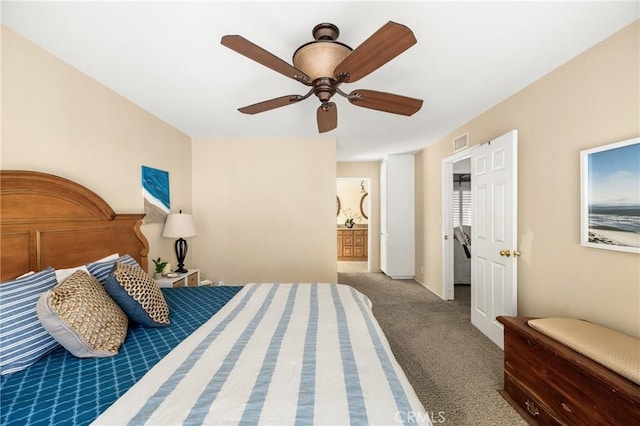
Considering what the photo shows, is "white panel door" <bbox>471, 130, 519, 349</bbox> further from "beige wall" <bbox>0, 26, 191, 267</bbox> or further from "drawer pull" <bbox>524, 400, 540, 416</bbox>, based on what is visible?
"beige wall" <bbox>0, 26, 191, 267</bbox>

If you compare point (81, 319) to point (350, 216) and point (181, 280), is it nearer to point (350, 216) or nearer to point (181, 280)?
point (181, 280)

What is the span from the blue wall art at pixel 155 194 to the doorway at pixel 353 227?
4223 mm

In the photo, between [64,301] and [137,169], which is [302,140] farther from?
[64,301]

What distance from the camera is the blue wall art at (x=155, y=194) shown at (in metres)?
2.92

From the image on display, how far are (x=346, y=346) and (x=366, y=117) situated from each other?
257 cm

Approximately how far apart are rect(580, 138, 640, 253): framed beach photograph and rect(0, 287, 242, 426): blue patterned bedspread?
2631 mm

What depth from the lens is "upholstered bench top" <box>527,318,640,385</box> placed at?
1.32 metres

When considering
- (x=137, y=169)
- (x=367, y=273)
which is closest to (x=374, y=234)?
(x=367, y=273)

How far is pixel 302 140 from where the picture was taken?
404 cm

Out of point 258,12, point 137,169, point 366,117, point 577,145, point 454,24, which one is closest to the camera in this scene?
point 258,12

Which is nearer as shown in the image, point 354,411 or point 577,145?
point 354,411

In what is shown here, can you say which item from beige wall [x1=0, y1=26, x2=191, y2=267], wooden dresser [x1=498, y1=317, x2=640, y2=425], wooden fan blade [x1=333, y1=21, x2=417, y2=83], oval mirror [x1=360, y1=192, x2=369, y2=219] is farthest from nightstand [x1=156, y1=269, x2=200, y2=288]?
oval mirror [x1=360, y1=192, x2=369, y2=219]

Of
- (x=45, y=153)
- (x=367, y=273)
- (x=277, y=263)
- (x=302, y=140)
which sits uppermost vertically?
(x=302, y=140)

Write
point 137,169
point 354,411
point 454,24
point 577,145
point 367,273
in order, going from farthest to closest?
point 367,273, point 137,169, point 577,145, point 454,24, point 354,411
